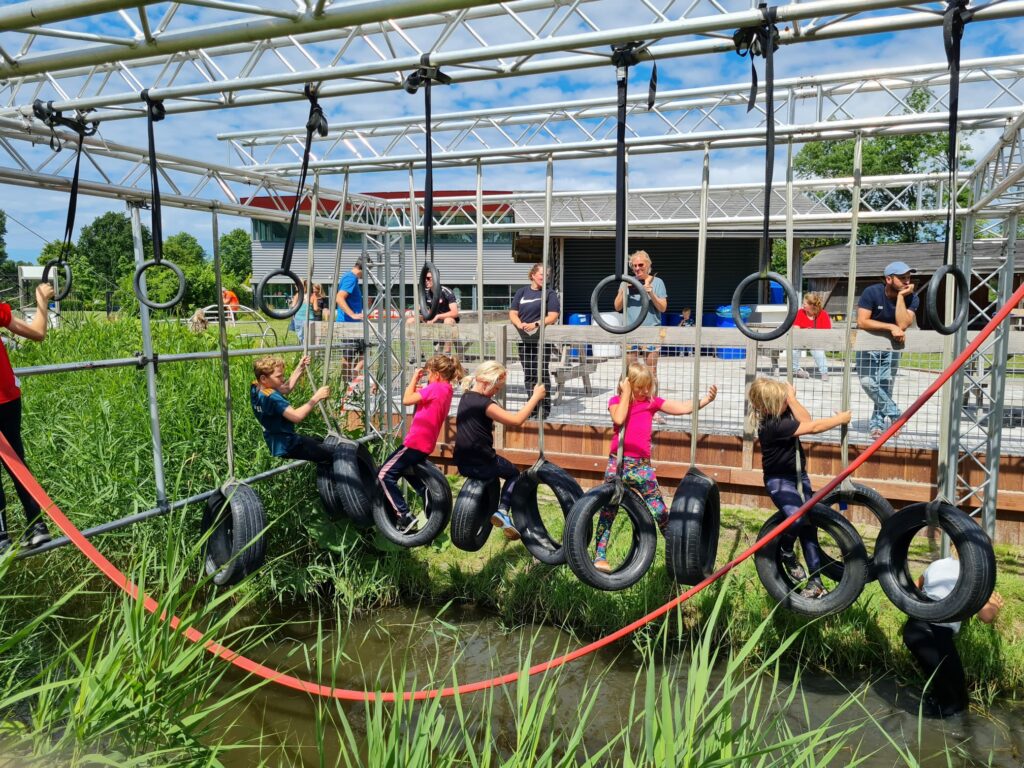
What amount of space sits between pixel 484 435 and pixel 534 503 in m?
0.50

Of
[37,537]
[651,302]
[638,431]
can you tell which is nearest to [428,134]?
[638,431]

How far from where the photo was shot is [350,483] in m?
4.35

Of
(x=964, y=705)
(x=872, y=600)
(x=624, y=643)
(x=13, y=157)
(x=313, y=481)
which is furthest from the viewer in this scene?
(x=313, y=481)

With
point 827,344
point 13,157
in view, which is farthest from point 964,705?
point 13,157

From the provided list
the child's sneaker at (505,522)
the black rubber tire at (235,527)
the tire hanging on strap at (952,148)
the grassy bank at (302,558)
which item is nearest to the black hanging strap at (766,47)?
the tire hanging on strap at (952,148)

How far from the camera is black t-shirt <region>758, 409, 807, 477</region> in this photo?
3869 mm

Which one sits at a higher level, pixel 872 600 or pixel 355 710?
pixel 872 600

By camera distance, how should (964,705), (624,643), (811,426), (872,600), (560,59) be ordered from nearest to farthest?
(560,59) < (811,426) < (964,705) < (872,600) < (624,643)

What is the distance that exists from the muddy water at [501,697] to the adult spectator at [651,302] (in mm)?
2177

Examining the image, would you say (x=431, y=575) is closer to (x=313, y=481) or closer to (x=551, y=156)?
(x=313, y=481)

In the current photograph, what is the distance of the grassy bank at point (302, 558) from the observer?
4.96 meters

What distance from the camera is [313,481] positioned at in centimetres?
594

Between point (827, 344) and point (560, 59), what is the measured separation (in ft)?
10.6

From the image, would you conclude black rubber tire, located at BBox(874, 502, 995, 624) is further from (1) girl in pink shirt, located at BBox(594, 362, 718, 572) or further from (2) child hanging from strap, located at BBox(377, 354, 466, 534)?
(2) child hanging from strap, located at BBox(377, 354, 466, 534)
